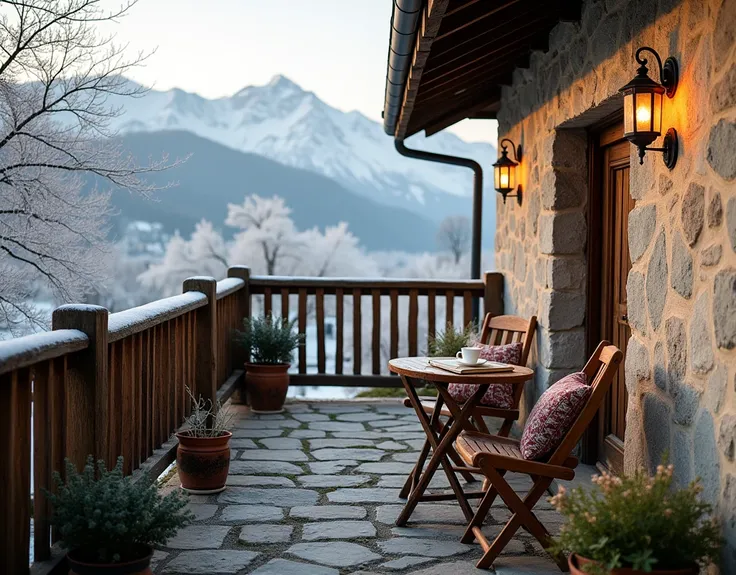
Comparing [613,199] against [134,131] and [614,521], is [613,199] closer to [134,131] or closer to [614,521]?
[614,521]

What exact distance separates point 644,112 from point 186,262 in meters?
24.6

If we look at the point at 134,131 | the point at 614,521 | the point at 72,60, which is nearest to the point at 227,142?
the point at 134,131

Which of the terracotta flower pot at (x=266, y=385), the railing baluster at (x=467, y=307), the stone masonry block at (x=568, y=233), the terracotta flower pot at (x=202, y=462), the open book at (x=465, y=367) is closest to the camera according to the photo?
the open book at (x=465, y=367)

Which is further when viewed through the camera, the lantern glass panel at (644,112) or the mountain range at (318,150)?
the mountain range at (318,150)

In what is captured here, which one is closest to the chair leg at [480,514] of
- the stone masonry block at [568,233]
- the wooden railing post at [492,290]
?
the stone masonry block at [568,233]

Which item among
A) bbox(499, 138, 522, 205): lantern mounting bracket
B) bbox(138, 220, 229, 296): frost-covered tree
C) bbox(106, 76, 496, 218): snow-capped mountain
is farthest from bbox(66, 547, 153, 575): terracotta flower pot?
bbox(106, 76, 496, 218): snow-capped mountain

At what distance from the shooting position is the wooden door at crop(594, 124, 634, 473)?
4254mm

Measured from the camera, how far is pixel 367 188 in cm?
3694

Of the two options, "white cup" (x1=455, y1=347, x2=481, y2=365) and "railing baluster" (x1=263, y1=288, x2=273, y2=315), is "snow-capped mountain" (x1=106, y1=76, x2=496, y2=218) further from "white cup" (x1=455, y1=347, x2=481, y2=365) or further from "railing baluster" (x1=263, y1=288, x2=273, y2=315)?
"white cup" (x1=455, y1=347, x2=481, y2=365)

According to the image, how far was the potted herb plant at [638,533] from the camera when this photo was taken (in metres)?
2.24

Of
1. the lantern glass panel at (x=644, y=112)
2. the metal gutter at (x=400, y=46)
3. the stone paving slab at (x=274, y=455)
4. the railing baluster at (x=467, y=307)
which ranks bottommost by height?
the stone paving slab at (x=274, y=455)

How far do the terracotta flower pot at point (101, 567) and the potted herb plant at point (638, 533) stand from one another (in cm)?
128

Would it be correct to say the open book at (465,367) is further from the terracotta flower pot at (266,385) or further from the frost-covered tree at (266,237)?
the frost-covered tree at (266,237)

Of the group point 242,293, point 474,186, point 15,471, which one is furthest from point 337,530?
point 474,186
